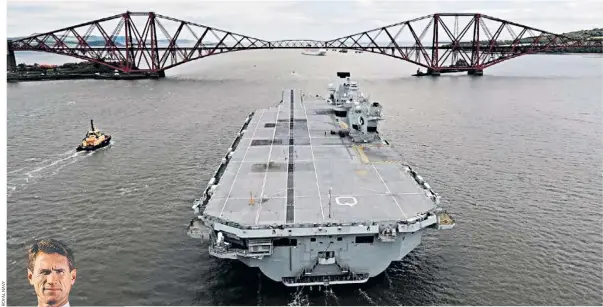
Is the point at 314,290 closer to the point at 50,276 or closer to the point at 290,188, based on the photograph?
the point at 290,188

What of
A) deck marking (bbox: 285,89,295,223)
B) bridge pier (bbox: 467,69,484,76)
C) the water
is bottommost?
the water

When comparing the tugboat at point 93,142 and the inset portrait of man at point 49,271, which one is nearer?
the inset portrait of man at point 49,271

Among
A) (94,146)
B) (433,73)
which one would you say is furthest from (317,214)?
(433,73)


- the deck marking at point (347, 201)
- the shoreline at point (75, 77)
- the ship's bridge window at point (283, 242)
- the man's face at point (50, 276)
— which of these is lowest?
the ship's bridge window at point (283, 242)

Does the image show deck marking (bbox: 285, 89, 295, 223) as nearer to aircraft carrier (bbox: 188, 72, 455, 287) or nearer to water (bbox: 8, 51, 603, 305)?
aircraft carrier (bbox: 188, 72, 455, 287)

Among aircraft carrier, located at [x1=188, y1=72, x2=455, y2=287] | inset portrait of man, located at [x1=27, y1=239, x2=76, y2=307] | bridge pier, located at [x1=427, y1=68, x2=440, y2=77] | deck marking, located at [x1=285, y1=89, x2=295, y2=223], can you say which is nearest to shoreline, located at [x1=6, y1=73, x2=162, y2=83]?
bridge pier, located at [x1=427, y1=68, x2=440, y2=77]

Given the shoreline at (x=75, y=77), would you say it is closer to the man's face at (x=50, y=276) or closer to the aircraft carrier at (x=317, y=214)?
the aircraft carrier at (x=317, y=214)

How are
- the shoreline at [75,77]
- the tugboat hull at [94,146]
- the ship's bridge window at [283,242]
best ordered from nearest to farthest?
1. the ship's bridge window at [283,242]
2. the tugboat hull at [94,146]
3. the shoreline at [75,77]

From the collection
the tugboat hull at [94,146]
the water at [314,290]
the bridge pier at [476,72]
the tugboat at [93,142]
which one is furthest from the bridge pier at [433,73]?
the tugboat at [93,142]
